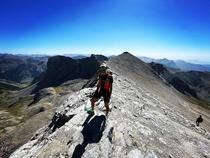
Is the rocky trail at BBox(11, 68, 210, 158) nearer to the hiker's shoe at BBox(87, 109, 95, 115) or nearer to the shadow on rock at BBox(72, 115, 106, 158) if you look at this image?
the shadow on rock at BBox(72, 115, 106, 158)

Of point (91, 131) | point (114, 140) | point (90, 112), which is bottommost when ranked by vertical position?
point (114, 140)

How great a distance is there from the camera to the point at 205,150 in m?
18.1

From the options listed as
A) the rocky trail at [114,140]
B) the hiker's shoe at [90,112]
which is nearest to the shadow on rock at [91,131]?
the rocky trail at [114,140]

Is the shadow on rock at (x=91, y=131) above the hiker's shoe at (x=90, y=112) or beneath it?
beneath

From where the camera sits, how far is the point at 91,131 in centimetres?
1527

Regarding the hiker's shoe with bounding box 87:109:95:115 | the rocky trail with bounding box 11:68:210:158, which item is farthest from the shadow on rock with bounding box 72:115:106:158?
the hiker's shoe with bounding box 87:109:95:115

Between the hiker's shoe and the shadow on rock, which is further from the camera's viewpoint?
the hiker's shoe

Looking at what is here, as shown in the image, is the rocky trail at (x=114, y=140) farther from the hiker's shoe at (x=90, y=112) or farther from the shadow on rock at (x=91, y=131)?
the hiker's shoe at (x=90, y=112)

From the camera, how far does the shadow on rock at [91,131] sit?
538 inches

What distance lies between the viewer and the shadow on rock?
1367cm

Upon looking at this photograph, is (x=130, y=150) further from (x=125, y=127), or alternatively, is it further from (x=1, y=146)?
(x=1, y=146)

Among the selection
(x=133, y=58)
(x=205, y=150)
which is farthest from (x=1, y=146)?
(x=133, y=58)

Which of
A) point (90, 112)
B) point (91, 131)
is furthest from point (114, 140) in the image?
point (90, 112)

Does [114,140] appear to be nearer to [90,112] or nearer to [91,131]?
[91,131]
